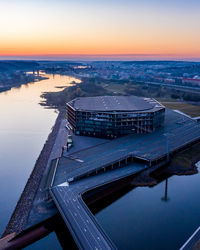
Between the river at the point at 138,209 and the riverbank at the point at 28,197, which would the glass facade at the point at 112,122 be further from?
the river at the point at 138,209

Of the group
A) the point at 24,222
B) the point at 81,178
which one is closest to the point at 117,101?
the point at 81,178

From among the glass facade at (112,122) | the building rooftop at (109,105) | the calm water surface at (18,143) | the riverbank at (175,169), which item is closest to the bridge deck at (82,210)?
the riverbank at (175,169)

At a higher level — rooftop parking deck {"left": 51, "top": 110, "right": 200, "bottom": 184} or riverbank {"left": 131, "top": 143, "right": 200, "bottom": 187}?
rooftop parking deck {"left": 51, "top": 110, "right": 200, "bottom": 184}

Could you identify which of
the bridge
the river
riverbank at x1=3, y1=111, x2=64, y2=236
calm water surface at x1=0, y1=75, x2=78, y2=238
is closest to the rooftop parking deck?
the bridge

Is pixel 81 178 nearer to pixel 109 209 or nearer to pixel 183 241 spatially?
pixel 109 209

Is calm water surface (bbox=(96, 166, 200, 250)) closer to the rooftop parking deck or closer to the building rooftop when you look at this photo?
the rooftop parking deck

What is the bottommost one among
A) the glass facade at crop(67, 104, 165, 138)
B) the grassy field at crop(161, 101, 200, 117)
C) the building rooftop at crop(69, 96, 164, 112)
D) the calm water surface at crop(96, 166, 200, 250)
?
the calm water surface at crop(96, 166, 200, 250)

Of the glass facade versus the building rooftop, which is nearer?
the glass facade
